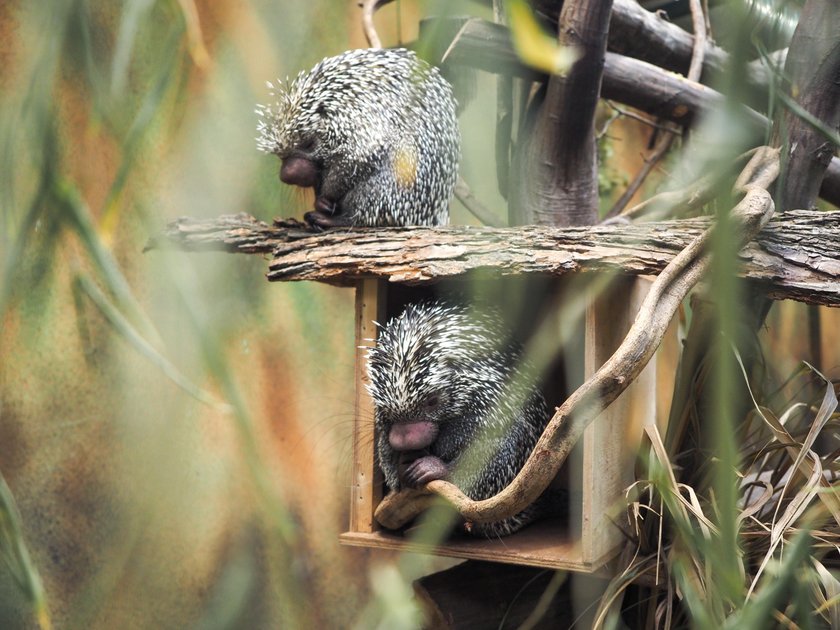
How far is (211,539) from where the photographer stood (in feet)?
8.97

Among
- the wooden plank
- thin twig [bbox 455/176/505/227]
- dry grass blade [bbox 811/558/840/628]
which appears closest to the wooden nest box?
the wooden plank

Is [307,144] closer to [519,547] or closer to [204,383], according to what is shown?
[204,383]

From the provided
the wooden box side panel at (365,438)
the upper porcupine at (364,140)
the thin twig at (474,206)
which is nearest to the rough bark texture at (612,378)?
the wooden box side panel at (365,438)

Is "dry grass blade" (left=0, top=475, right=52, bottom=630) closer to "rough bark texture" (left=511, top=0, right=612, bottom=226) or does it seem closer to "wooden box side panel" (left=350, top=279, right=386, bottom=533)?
"wooden box side panel" (left=350, top=279, right=386, bottom=533)

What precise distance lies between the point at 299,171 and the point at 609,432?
2.84ft

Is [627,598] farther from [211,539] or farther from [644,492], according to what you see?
[211,539]

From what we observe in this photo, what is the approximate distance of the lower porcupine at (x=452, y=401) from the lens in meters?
1.56

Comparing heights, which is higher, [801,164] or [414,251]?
[801,164]

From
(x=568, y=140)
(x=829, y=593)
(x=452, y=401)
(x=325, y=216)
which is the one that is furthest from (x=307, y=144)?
(x=829, y=593)

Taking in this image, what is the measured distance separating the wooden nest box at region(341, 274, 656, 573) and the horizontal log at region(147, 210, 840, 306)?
0.19 ft

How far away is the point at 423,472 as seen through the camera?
1.48m

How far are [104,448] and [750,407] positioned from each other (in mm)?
1789

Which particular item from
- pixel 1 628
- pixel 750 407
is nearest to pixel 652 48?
pixel 750 407

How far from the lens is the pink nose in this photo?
1866mm
